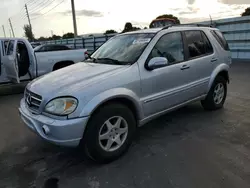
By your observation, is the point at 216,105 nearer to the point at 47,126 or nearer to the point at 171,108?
the point at 171,108

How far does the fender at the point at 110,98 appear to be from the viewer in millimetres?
2781

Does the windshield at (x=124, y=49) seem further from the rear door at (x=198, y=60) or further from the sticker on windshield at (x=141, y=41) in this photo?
the rear door at (x=198, y=60)

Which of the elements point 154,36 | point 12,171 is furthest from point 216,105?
point 12,171

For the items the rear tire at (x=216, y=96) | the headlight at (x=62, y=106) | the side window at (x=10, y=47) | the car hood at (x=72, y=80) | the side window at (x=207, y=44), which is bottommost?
the rear tire at (x=216, y=96)

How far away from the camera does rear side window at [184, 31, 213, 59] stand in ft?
13.7

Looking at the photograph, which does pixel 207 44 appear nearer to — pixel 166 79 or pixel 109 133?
pixel 166 79

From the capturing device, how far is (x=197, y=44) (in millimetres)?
4352

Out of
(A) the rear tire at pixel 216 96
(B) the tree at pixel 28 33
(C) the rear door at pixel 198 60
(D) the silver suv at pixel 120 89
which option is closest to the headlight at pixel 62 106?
(D) the silver suv at pixel 120 89

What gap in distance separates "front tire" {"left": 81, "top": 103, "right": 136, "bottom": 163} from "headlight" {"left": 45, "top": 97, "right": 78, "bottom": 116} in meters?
0.29

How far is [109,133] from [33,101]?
1122 millimetres

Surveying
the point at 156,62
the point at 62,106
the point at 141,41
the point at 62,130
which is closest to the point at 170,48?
the point at 141,41

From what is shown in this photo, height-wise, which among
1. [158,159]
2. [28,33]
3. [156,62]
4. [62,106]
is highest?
[28,33]

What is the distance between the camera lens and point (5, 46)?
7.29 metres

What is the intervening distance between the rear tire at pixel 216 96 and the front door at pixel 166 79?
0.94m
